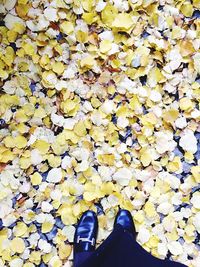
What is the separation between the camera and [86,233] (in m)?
1.87

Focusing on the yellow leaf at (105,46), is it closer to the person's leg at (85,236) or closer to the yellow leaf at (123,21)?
the yellow leaf at (123,21)

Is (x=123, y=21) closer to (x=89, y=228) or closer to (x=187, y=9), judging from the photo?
(x=187, y=9)

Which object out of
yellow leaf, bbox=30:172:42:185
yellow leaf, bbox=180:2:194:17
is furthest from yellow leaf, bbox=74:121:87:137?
yellow leaf, bbox=180:2:194:17

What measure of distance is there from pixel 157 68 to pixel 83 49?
25cm

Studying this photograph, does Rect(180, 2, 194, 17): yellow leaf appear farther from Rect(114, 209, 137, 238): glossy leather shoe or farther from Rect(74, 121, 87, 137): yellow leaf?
Rect(114, 209, 137, 238): glossy leather shoe

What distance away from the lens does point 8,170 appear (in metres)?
1.88

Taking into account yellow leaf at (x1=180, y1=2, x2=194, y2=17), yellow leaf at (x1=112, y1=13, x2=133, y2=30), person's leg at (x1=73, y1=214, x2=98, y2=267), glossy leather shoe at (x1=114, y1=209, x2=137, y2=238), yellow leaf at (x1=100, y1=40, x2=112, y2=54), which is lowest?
person's leg at (x1=73, y1=214, x2=98, y2=267)

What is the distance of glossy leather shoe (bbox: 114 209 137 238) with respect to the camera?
6.06 ft

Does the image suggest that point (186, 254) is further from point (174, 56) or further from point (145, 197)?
point (174, 56)

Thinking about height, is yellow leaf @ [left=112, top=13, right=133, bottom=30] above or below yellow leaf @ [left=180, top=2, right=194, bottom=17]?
below

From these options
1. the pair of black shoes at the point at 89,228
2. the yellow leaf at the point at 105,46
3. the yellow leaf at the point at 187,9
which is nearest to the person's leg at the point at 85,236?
the pair of black shoes at the point at 89,228

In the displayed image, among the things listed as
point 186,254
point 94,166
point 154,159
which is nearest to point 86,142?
point 94,166

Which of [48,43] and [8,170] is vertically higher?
[48,43]

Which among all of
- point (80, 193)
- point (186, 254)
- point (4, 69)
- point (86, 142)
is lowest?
point (186, 254)
